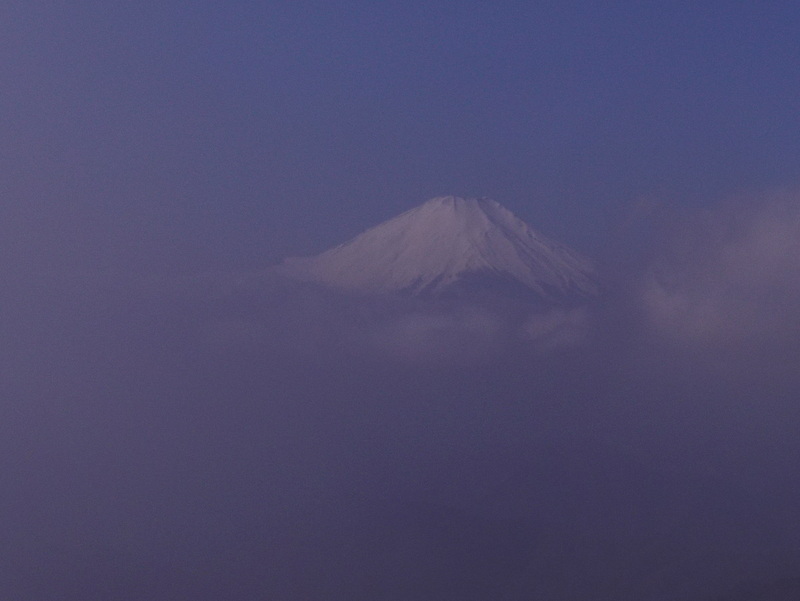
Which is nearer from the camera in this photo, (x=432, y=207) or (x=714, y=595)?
(x=714, y=595)

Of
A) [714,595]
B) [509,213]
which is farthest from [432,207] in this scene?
[714,595]

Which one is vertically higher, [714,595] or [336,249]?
[336,249]

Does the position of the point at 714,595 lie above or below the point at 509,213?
below

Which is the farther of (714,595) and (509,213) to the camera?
(509,213)

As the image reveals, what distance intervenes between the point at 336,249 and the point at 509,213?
5379mm

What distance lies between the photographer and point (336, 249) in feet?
78.6

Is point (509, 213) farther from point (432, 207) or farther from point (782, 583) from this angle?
point (782, 583)

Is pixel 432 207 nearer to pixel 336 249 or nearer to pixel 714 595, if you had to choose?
pixel 336 249

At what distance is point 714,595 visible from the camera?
16406mm

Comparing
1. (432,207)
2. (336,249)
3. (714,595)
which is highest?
(432,207)

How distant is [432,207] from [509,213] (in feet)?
7.91

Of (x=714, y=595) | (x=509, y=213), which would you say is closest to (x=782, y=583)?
(x=714, y=595)

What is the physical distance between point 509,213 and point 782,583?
1288 cm

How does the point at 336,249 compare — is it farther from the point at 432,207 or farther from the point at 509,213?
the point at 509,213
